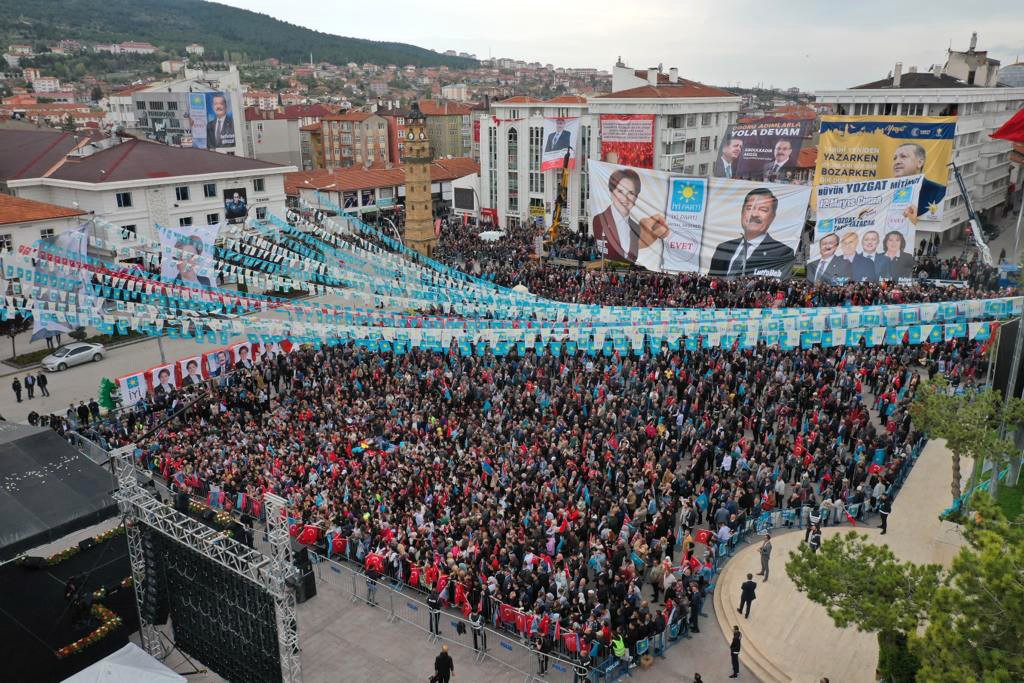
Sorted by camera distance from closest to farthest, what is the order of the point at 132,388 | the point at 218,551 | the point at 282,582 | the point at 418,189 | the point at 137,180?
the point at 282,582 → the point at 218,551 → the point at 132,388 → the point at 137,180 → the point at 418,189

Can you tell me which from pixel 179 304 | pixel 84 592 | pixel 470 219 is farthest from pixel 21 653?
pixel 470 219

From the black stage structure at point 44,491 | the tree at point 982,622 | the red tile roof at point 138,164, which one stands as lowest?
the black stage structure at point 44,491

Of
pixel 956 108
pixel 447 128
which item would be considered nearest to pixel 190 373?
pixel 956 108

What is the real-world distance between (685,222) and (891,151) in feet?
54.7

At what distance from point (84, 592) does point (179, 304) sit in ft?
65.9

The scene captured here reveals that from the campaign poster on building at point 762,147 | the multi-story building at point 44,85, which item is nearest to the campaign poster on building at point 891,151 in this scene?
the campaign poster on building at point 762,147

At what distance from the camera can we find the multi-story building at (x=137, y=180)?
41.9 m

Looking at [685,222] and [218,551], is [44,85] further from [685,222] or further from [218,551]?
[218,551]

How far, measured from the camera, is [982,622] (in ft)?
23.5

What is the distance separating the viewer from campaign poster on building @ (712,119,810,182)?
42.4 metres

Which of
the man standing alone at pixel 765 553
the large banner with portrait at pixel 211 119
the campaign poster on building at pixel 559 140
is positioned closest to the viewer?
the man standing alone at pixel 765 553

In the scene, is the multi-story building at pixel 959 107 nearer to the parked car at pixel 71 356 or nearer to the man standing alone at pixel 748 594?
the man standing alone at pixel 748 594

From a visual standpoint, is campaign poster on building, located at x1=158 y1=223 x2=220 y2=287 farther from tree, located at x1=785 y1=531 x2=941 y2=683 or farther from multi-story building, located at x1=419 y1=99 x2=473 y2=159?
multi-story building, located at x1=419 y1=99 x2=473 y2=159

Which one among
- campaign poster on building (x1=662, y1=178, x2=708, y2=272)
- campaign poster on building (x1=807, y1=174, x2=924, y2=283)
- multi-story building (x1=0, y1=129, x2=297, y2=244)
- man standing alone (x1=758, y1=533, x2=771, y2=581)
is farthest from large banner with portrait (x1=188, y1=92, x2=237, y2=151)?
man standing alone (x1=758, y1=533, x2=771, y2=581)
